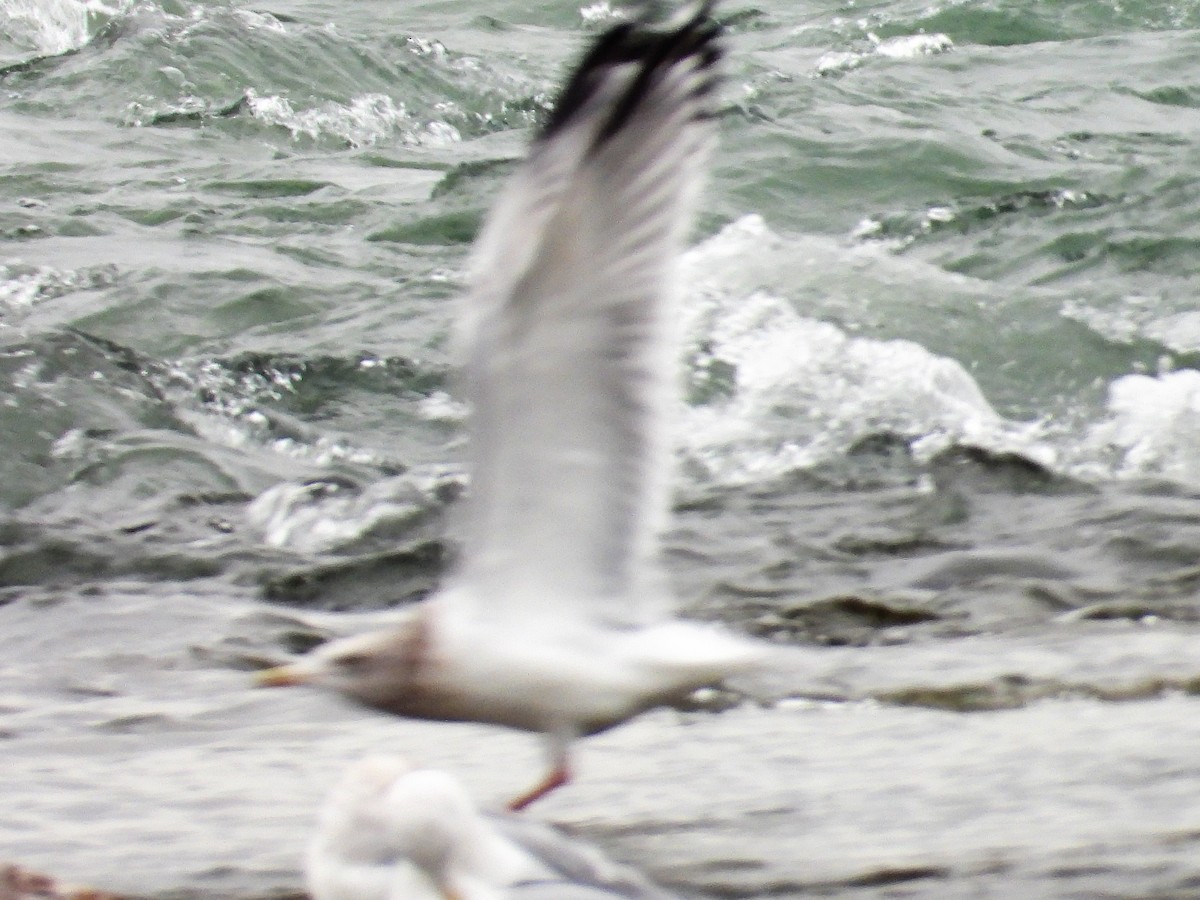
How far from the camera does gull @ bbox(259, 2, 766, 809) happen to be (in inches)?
128

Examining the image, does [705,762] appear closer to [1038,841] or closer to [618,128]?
[1038,841]

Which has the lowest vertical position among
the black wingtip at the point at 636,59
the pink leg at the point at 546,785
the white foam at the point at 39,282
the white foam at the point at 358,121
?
the pink leg at the point at 546,785

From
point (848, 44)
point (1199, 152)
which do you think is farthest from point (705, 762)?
point (848, 44)

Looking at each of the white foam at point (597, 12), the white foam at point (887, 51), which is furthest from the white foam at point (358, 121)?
the white foam at point (597, 12)

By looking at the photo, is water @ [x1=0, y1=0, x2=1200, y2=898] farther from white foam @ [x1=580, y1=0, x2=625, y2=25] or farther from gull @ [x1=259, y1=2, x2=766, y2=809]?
white foam @ [x1=580, y1=0, x2=625, y2=25]

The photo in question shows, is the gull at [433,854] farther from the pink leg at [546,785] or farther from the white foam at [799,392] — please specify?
the white foam at [799,392]

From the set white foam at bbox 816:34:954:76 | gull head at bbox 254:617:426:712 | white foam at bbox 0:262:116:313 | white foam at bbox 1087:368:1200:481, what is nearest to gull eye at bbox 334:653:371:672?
gull head at bbox 254:617:426:712

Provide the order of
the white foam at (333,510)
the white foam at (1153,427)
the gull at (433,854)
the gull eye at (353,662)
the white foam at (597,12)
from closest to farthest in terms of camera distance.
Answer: the gull at (433,854), the gull eye at (353,662), the white foam at (333,510), the white foam at (1153,427), the white foam at (597,12)

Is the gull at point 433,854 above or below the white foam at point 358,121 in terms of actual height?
below

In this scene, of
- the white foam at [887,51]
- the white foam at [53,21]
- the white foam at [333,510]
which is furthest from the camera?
the white foam at [53,21]

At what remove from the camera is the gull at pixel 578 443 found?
10.7 feet

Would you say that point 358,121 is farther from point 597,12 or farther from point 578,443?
point 578,443

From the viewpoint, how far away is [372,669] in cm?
333

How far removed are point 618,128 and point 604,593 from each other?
728mm
